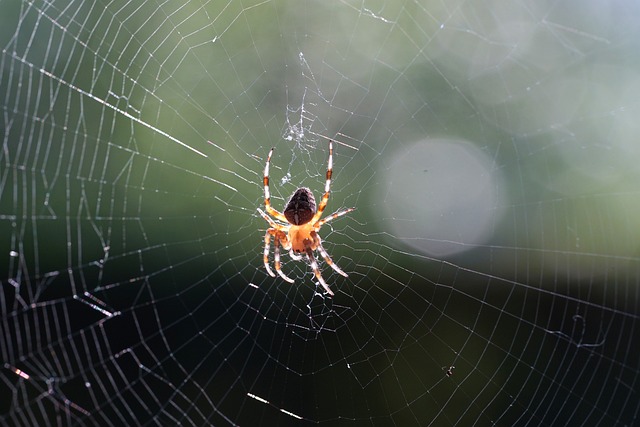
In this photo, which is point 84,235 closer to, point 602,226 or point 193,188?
point 193,188

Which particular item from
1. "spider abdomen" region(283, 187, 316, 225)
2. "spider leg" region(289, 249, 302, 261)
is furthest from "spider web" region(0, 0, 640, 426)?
"spider abdomen" region(283, 187, 316, 225)

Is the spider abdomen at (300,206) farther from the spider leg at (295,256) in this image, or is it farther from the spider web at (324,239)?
the spider web at (324,239)

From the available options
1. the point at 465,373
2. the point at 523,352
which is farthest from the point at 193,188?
the point at 523,352

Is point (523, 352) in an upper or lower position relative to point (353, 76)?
lower

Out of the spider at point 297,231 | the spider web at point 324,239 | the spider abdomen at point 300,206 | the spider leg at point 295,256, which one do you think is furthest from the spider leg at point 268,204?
the spider web at point 324,239

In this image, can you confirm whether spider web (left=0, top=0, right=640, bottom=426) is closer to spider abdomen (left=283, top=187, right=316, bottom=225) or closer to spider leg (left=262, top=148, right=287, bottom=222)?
spider leg (left=262, top=148, right=287, bottom=222)

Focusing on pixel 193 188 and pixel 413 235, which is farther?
pixel 193 188
